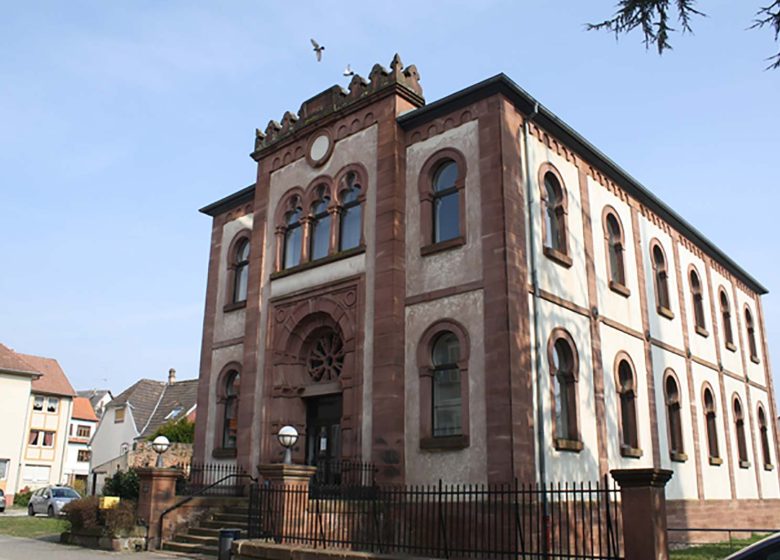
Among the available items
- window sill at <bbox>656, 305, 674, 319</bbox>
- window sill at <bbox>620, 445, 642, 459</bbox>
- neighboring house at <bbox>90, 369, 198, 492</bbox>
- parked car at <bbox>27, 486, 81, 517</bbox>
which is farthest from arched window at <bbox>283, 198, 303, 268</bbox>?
neighboring house at <bbox>90, 369, 198, 492</bbox>

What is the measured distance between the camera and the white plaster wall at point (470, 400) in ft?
47.4

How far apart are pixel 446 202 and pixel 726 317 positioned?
1547 cm

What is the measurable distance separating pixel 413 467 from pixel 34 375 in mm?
40329

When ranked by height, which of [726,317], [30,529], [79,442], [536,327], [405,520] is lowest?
[30,529]

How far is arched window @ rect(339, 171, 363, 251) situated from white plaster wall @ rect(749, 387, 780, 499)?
17.3 m

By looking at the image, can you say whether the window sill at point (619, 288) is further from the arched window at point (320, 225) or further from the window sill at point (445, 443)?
the arched window at point (320, 225)

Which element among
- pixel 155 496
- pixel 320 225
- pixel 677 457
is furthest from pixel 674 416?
pixel 155 496

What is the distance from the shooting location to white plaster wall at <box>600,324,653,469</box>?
1744 centimetres

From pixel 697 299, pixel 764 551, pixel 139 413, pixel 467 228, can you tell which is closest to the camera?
pixel 764 551

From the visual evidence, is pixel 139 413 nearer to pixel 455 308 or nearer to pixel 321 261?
pixel 321 261

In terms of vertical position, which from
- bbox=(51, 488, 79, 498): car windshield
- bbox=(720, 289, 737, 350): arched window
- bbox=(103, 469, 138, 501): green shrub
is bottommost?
bbox=(51, 488, 79, 498): car windshield

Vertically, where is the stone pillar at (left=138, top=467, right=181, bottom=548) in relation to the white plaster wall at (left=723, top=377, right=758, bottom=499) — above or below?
below

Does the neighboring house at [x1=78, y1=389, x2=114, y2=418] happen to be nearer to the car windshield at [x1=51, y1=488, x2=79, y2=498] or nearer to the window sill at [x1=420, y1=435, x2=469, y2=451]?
the car windshield at [x1=51, y1=488, x2=79, y2=498]

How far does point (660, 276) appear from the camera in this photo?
73.7 ft
